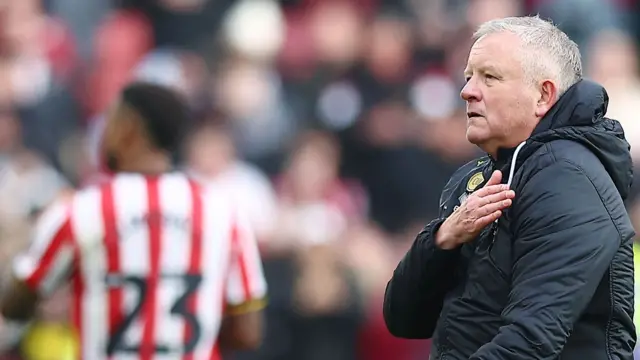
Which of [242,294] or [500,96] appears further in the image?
[242,294]

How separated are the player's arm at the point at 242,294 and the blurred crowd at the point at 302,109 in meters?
3.11

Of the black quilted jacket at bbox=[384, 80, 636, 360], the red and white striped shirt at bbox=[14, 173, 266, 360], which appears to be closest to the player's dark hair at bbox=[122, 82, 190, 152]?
the red and white striped shirt at bbox=[14, 173, 266, 360]

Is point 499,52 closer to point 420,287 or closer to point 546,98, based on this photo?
point 546,98

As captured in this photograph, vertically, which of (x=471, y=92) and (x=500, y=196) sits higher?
(x=471, y=92)

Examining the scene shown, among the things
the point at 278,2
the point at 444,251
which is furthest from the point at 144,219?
the point at 278,2

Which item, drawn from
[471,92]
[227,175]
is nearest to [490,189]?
[471,92]

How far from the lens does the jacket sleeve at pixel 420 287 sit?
3453mm

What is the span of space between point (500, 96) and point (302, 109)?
708 centimetres

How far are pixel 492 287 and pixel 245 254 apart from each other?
183 cm

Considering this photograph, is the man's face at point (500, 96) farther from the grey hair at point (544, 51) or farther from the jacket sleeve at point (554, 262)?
→ the jacket sleeve at point (554, 262)

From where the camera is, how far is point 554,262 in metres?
3.09

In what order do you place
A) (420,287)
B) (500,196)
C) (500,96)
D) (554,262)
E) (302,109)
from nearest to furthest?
(554,262)
(500,196)
(500,96)
(420,287)
(302,109)

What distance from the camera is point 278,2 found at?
37.9 feet

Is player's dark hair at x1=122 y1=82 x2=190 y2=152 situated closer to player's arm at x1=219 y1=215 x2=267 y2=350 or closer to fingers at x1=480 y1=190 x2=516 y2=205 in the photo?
player's arm at x1=219 y1=215 x2=267 y2=350
